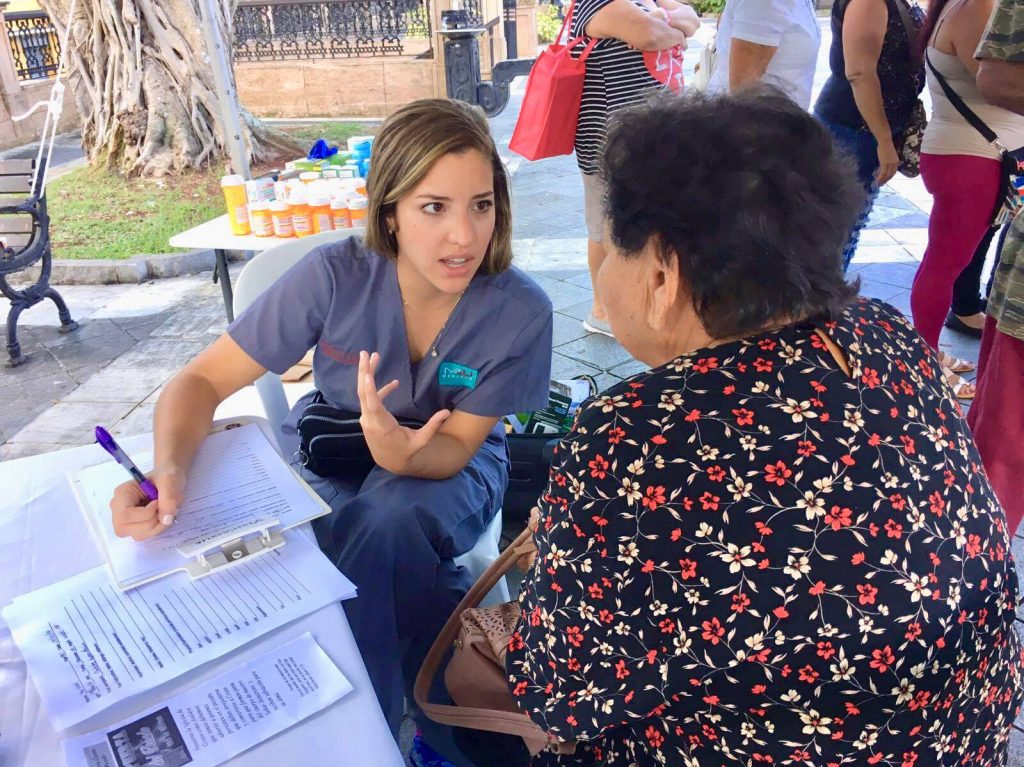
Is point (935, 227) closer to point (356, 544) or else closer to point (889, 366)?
point (889, 366)

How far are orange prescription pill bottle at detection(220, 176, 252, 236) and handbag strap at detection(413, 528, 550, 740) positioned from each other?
2.05 m

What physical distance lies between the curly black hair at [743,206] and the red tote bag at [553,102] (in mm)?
2177

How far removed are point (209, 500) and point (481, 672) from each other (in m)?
0.50

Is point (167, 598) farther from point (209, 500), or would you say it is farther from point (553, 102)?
point (553, 102)

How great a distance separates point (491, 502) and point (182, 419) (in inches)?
26.8

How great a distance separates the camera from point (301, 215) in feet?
9.01

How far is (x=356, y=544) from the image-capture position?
Answer: 143 centimetres

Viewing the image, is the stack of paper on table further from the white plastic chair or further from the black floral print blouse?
the white plastic chair

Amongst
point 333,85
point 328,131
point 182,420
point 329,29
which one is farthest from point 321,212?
point 329,29

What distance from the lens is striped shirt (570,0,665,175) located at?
116 inches

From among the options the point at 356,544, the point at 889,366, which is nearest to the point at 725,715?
the point at 889,366

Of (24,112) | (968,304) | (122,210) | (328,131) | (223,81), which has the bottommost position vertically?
(968,304)

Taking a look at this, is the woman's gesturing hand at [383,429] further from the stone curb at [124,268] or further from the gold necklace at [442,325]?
the stone curb at [124,268]

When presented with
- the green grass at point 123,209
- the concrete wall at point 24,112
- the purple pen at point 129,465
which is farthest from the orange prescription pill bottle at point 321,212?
the concrete wall at point 24,112
